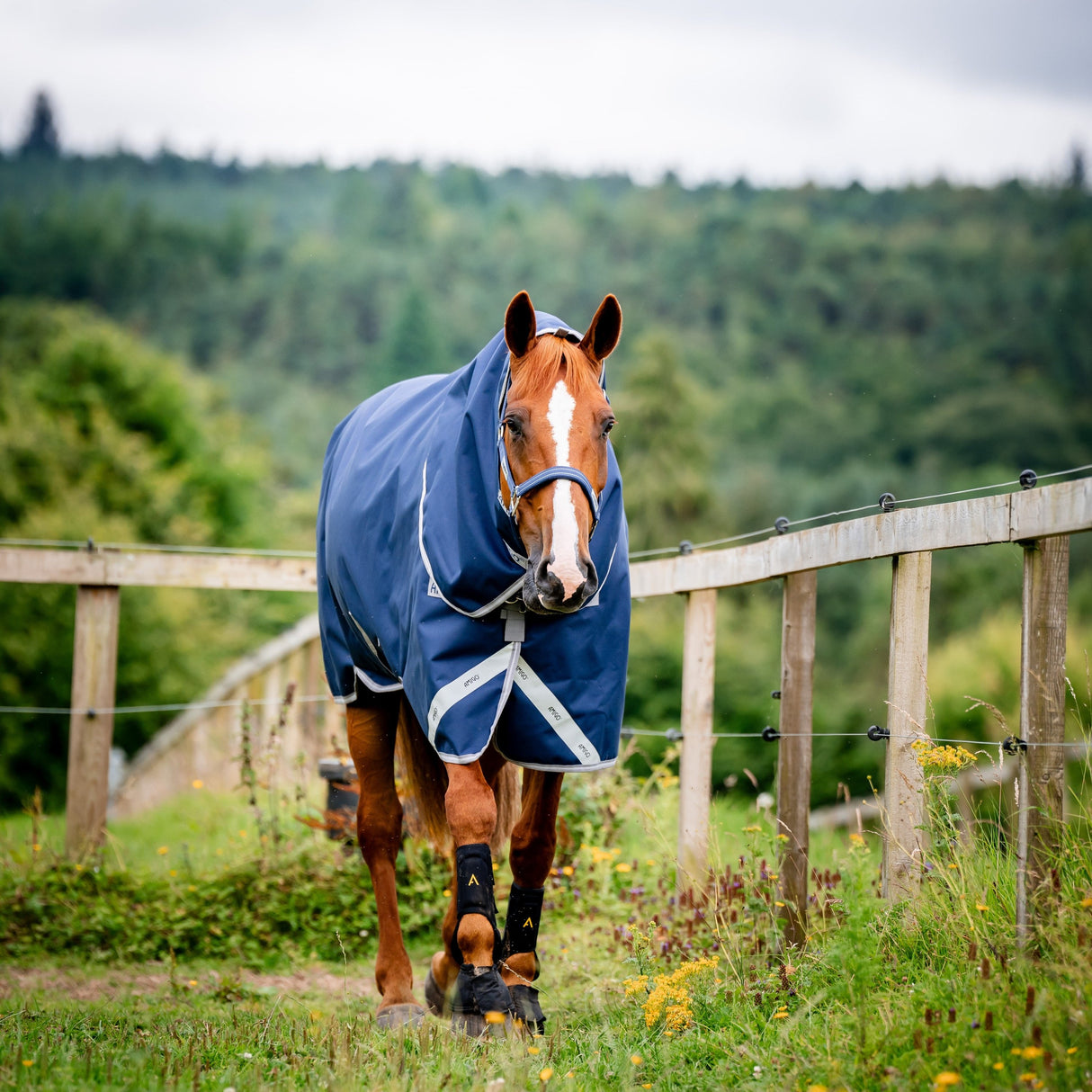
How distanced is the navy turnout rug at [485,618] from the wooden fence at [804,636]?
0.74 metres

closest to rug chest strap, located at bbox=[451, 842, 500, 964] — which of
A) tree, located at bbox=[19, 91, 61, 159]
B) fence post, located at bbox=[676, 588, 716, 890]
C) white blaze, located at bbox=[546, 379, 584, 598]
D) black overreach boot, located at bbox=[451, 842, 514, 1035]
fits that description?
black overreach boot, located at bbox=[451, 842, 514, 1035]

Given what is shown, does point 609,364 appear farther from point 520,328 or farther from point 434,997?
point 520,328

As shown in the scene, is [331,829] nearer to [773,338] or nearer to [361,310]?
[773,338]

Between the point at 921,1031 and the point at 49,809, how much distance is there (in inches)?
627

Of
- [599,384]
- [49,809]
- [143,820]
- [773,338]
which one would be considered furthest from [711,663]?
[773,338]

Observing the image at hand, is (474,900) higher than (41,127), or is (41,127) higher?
(41,127)

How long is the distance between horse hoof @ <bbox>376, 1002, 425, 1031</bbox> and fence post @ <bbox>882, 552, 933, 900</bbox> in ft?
5.31

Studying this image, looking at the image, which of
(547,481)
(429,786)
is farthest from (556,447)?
(429,786)

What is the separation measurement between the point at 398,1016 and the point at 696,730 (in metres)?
1.86

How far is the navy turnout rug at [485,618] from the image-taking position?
3.59 meters

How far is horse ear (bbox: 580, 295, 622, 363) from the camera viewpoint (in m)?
3.69

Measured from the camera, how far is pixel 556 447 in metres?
3.41

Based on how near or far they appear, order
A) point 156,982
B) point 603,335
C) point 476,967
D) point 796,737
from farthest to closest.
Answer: point 156,982 < point 796,737 < point 603,335 < point 476,967

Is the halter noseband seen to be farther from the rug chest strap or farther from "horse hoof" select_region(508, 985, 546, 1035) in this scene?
"horse hoof" select_region(508, 985, 546, 1035)
